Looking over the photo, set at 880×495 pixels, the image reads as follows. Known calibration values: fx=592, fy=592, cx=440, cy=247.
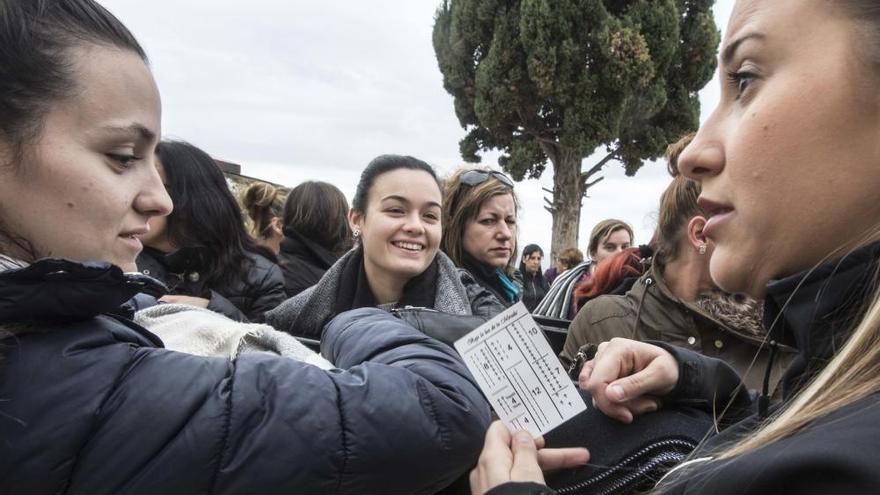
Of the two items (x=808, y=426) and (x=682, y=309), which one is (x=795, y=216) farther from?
(x=682, y=309)

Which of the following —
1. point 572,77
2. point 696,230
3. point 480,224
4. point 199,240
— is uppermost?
point 572,77

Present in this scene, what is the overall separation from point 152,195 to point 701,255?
1891mm

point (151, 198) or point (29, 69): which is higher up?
point (29, 69)

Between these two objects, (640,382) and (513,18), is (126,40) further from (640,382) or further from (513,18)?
(513,18)

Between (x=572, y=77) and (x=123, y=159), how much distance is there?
16.0 metres

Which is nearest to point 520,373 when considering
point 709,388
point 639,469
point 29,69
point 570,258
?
point 639,469

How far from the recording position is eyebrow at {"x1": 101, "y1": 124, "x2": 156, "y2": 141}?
97 cm

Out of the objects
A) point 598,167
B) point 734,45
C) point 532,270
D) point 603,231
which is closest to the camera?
point 734,45

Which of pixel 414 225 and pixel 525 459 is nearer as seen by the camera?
pixel 525 459

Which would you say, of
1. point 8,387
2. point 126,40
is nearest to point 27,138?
point 126,40

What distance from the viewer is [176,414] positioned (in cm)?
81

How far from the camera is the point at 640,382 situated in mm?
1054

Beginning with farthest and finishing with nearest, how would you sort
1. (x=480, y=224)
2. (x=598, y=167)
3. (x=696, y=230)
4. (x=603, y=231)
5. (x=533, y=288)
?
(x=598, y=167) < (x=533, y=288) < (x=603, y=231) < (x=480, y=224) < (x=696, y=230)

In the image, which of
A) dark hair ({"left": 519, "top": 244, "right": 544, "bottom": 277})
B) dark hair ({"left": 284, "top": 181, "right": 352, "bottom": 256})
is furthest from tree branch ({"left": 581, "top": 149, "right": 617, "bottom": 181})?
dark hair ({"left": 284, "top": 181, "right": 352, "bottom": 256})
